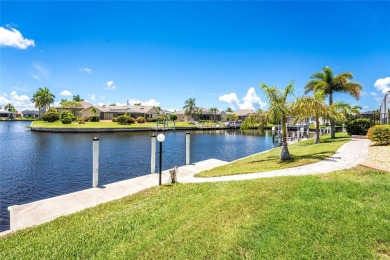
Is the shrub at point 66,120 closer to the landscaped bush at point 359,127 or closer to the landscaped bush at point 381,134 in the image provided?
the landscaped bush at point 359,127

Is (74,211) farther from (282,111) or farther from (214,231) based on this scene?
(282,111)

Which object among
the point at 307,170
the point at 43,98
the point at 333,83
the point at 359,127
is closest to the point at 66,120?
the point at 43,98

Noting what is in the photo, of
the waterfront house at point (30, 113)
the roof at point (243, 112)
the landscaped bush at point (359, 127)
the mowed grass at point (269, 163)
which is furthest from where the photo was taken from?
the waterfront house at point (30, 113)

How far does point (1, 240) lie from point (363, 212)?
8691 mm

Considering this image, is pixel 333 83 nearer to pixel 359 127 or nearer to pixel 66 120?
pixel 359 127

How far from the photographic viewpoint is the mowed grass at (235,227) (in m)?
5.01

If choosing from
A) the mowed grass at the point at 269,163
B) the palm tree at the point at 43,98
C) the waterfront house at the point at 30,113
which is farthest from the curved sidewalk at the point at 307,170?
the waterfront house at the point at 30,113

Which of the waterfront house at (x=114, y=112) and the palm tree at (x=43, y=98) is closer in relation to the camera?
the waterfront house at (x=114, y=112)

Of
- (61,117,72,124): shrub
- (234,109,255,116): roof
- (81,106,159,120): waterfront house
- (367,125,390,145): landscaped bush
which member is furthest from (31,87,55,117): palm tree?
(367,125,390,145): landscaped bush

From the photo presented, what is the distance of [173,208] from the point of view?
7.39 metres

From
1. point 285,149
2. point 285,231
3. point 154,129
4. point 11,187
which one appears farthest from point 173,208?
point 154,129

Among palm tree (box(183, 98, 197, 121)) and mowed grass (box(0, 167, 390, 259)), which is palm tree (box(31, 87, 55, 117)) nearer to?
palm tree (box(183, 98, 197, 121))

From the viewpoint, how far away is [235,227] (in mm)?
5777

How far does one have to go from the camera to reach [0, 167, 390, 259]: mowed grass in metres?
5.01
